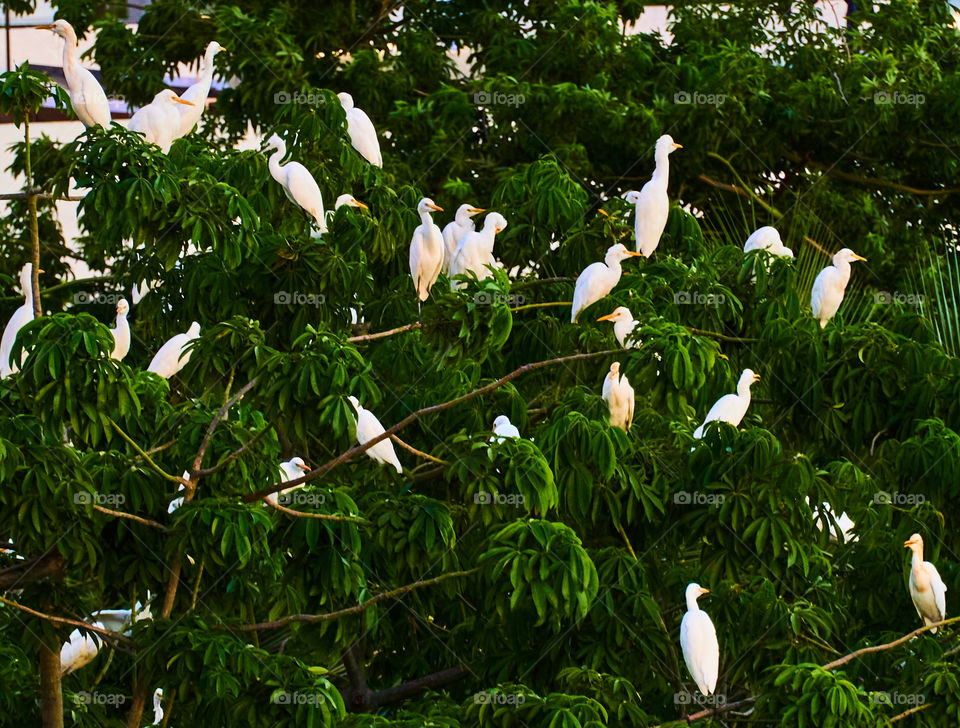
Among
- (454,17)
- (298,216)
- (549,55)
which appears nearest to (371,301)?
(298,216)

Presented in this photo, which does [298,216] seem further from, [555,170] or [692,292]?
[692,292]

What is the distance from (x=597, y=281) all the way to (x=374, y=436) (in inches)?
39.7

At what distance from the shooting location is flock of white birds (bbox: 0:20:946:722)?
4879 millimetres

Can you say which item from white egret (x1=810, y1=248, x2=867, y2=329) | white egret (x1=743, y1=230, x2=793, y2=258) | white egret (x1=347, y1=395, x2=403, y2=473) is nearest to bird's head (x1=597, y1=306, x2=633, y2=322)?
white egret (x1=347, y1=395, x2=403, y2=473)

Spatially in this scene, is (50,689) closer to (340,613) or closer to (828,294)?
(340,613)

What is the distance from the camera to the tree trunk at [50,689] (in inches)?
186

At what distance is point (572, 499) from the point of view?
15.1 ft

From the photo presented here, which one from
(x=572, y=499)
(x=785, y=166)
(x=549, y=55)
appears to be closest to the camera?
(x=572, y=499)

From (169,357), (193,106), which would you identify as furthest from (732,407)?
(193,106)

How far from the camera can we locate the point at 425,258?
5480 millimetres

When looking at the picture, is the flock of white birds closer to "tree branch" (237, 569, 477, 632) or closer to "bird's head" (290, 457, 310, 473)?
"bird's head" (290, 457, 310, 473)

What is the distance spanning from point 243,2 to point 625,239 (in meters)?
3.49

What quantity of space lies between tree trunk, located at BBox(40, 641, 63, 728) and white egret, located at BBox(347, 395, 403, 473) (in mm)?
1275

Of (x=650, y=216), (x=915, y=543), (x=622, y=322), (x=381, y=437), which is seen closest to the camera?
(x=381, y=437)
